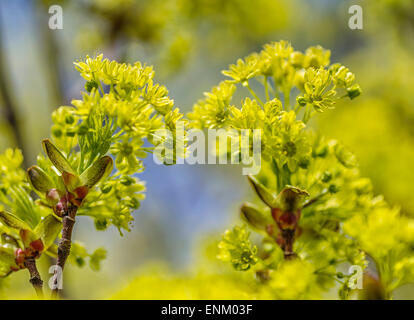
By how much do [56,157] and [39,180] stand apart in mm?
95

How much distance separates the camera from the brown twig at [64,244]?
1.12 m

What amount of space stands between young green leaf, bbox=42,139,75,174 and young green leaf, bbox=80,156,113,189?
39 millimetres

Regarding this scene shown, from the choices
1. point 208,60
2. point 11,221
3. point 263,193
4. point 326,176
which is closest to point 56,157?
point 11,221

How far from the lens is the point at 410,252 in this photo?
139 cm

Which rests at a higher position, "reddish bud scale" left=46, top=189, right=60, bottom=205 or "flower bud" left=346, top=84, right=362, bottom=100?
"flower bud" left=346, top=84, right=362, bottom=100

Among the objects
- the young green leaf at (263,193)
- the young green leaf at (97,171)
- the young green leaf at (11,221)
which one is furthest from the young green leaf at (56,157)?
the young green leaf at (263,193)

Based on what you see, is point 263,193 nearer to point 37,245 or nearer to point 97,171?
point 97,171

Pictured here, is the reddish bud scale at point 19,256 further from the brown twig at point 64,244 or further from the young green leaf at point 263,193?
the young green leaf at point 263,193

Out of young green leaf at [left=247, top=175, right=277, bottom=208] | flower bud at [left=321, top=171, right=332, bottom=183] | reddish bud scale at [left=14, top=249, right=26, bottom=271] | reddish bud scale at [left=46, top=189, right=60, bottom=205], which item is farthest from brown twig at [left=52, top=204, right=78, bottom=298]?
flower bud at [left=321, top=171, right=332, bottom=183]

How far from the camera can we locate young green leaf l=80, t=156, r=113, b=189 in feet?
3.99

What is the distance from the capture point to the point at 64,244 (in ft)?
3.79

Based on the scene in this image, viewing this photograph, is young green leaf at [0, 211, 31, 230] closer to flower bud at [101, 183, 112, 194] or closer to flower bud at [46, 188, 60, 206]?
flower bud at [46, 188, 60, 206]

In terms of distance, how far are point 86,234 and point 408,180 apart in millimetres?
3903

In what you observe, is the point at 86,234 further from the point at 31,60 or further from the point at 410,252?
the point at 410,252
